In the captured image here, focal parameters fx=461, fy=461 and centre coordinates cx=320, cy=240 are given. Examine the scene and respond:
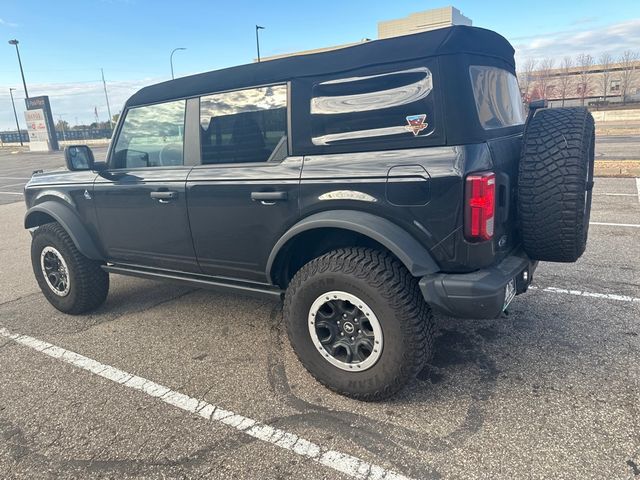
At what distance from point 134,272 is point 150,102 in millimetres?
1407

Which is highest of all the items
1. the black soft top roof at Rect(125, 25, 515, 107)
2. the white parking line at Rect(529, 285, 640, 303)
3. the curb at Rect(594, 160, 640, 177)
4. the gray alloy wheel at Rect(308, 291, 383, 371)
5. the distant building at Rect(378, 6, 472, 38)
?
the distant building at Rect(378, 6, 472, 38)

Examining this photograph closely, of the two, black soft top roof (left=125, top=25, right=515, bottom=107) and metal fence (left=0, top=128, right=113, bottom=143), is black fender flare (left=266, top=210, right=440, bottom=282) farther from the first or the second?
metal fence (left=0, top=128, right=113, bottom=143)

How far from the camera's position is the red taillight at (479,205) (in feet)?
7.68

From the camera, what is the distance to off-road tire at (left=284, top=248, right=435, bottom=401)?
2539 millimetres

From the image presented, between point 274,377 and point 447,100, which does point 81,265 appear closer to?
point 274,377

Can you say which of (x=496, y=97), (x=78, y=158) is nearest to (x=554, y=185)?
(x=496, y=97)

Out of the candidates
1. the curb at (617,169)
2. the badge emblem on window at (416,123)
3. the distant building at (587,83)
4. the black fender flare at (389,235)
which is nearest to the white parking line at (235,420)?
the black fender flare at (389,235)

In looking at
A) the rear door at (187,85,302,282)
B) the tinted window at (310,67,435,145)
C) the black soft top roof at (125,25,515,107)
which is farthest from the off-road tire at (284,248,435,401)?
the black soft top roof at (125,25,515,107)

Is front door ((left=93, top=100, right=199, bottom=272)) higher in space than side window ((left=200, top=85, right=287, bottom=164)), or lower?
lower

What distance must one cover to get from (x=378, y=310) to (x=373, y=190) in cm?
67

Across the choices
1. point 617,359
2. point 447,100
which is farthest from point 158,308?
point 617,359

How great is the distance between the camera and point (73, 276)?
409 cm

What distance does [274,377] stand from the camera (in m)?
3.04

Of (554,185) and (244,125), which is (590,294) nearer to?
(554,185)
